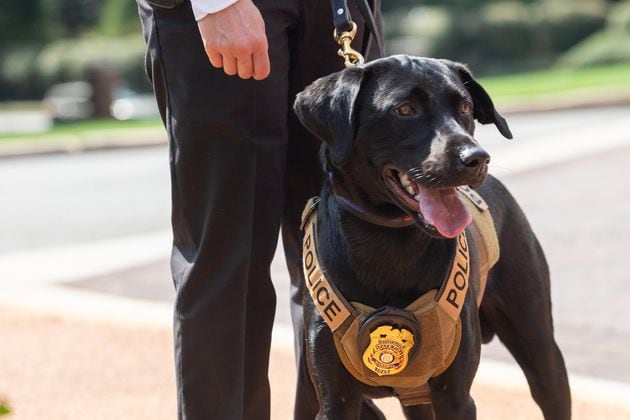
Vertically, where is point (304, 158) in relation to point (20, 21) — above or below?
above

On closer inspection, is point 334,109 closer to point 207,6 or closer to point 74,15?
point 207,6

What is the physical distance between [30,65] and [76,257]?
4118cm

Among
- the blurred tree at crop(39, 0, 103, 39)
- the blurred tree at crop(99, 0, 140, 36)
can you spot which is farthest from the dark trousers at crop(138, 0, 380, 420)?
the blurred tree at crop(39, 0, 103, 39)

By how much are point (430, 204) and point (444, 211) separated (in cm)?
5

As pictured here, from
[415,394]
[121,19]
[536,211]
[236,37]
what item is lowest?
[121,19]

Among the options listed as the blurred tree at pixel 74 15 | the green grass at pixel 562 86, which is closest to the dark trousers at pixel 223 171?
the green grass at pixel 562 86

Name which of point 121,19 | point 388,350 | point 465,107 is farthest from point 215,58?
point 121,19

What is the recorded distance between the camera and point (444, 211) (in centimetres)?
315

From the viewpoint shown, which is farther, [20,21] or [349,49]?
[20,21]

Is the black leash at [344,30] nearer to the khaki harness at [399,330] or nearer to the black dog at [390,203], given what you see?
the black dog at [390,203]

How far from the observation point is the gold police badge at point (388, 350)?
322 centimetres

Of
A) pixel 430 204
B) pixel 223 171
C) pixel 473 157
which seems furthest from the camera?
pixel 223 171

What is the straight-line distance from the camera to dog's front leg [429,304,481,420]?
10.9ft

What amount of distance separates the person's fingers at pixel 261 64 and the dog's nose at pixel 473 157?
2.01 ft
